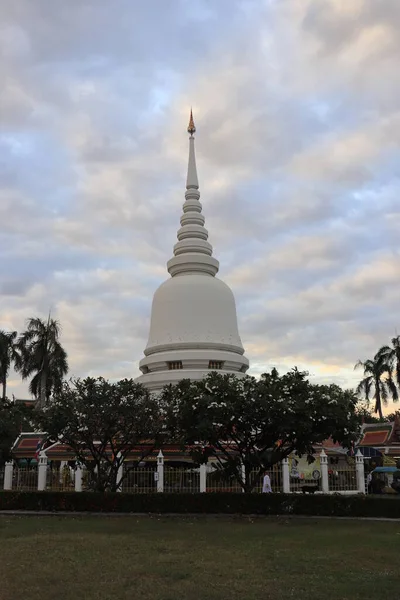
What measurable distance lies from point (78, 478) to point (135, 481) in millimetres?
2942

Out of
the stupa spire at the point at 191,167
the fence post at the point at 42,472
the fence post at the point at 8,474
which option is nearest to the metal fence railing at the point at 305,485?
the fence post at the point at 42,472

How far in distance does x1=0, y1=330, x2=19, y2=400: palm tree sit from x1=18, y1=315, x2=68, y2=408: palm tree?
1.71 feet

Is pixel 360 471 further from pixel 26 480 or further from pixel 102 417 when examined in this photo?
pixel 26 480

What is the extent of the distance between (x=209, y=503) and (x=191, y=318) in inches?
761

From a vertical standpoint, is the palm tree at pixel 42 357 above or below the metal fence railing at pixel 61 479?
above

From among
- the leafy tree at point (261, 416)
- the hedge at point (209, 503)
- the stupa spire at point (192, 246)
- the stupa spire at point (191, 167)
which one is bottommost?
the hedge at point (209, 503)

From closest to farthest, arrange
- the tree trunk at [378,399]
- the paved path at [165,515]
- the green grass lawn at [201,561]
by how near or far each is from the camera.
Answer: the green grass lawn at [201,561] → the paved path at [165,515] → the tree trunk at [378,399]

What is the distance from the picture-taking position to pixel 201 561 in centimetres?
1153

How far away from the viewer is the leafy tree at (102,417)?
2291 centimetres

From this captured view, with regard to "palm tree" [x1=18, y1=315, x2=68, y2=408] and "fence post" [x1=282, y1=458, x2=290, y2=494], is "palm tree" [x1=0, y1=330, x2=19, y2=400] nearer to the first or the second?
"palm tree" [x1=18, y1=315, x2=68, y2=408]

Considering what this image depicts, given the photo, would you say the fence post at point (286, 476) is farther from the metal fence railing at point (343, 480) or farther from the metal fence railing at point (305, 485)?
the metal fence railing at point (343, 480)

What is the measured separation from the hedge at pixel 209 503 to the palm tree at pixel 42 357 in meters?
27.2

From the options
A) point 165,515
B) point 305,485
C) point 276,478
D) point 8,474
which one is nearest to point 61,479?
point 8,474

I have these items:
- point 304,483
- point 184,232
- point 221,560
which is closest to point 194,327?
point 184,232
